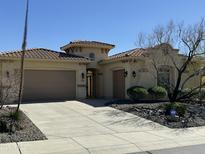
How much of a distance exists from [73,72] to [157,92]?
656 cm

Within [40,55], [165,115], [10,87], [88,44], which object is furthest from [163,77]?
[10,87]

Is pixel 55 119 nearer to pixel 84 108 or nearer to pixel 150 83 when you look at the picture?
pixel 84 108

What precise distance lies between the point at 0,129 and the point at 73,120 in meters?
3.78

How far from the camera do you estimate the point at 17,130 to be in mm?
11367

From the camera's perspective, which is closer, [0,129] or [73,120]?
[0,129]

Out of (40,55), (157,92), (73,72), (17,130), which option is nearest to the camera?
(17,130)

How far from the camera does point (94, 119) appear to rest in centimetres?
1437

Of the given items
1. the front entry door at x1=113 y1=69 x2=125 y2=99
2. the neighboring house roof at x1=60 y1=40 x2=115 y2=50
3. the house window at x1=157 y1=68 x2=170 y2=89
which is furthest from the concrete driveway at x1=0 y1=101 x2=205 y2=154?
the neighboring house roof at x1=60 y1=40 x2=115 y2=50

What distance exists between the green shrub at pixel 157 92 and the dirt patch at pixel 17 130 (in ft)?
35.7

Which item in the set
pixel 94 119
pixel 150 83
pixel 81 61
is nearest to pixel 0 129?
pixel 94 119

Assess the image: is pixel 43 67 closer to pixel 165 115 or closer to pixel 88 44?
pixel 88 44

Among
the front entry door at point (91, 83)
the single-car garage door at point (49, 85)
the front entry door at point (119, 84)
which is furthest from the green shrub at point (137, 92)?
the front entry door at point (91, 83)

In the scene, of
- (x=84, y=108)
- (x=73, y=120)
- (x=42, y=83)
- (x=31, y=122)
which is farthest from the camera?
(x=42, y=83)

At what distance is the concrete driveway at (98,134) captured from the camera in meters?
9.02
